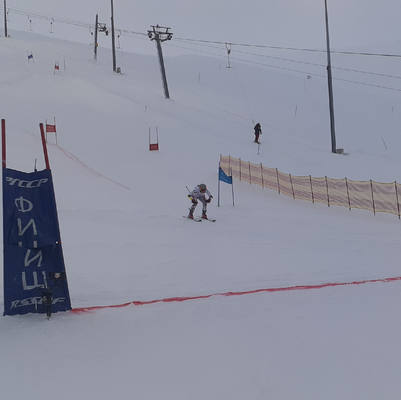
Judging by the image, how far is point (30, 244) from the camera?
550cm

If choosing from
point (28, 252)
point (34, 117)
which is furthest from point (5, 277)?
point (34, 117)

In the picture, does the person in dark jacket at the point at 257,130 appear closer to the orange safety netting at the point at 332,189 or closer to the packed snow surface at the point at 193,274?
the packed snow surface at the point at 193,274

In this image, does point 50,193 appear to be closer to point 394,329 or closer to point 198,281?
point 198,281

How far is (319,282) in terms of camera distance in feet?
27.0

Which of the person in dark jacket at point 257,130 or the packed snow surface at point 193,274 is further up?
the person in dark jacket at point 257,130

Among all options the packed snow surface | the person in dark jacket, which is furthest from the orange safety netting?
the person in dark jacket

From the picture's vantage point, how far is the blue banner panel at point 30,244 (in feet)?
17.6

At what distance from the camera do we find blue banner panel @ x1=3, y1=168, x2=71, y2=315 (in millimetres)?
5367

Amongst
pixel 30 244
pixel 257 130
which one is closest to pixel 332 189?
pixel 257 130

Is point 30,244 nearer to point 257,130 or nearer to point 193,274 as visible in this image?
point 193,274

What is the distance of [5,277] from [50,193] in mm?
1305

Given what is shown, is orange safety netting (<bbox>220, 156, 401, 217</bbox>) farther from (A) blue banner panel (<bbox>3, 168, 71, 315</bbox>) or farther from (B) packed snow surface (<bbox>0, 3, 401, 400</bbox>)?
(A) blue banner panel (<bbox>3, 168, 71, 315</bbox>)

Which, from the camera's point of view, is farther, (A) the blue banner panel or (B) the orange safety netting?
(B) the orange safety netting

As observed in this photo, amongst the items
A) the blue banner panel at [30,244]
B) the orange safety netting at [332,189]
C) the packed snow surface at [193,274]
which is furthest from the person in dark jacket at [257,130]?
the blue banner panel at [30,244]
